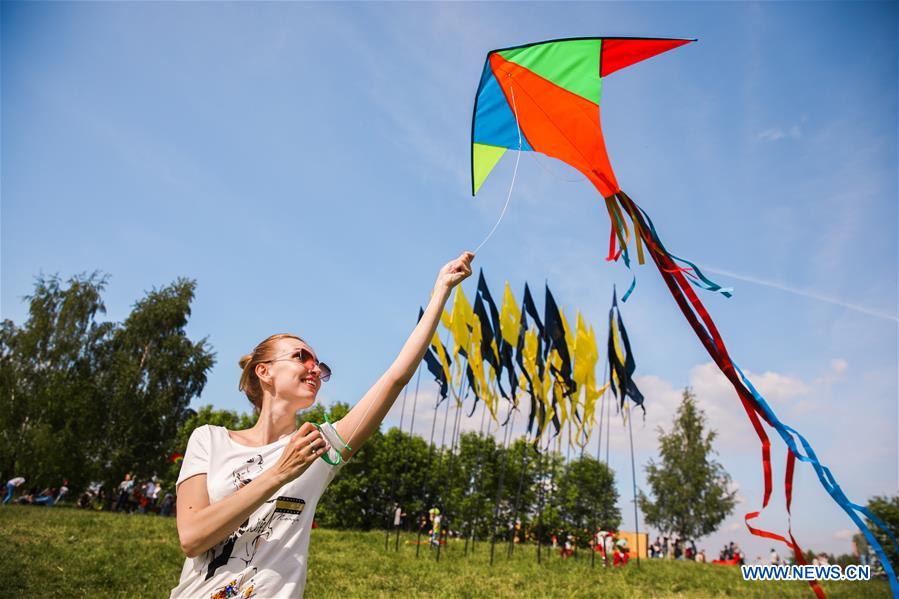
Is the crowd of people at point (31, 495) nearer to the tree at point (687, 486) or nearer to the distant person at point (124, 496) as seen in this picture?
the distant person at point (124, 496)

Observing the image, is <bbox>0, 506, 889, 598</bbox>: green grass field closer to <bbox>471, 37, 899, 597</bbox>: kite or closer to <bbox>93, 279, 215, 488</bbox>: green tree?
<bbox>471, 37, 899, 597</bbox>: kite

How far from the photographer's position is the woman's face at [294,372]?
7.29 ft

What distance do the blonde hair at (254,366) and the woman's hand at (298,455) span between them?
67cm

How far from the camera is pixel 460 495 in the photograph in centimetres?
3856

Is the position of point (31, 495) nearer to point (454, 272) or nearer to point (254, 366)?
point (254, 366)

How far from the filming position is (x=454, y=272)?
2.28 metres

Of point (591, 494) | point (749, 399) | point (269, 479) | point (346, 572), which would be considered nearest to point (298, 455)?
point (269, 479)

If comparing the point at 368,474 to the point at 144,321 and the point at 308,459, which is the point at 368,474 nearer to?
the point at 144,321

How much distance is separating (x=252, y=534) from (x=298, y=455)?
387 millimetres

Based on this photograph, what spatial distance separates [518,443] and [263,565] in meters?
39.9

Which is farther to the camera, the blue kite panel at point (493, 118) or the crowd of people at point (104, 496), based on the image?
the crowd of people at point (104, 496)

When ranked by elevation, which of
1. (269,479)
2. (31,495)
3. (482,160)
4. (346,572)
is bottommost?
(346,572)

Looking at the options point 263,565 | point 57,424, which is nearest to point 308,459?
point 263,565

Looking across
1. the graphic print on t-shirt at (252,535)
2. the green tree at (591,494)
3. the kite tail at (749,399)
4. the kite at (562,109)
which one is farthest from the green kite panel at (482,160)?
the green tree at (591,494)
